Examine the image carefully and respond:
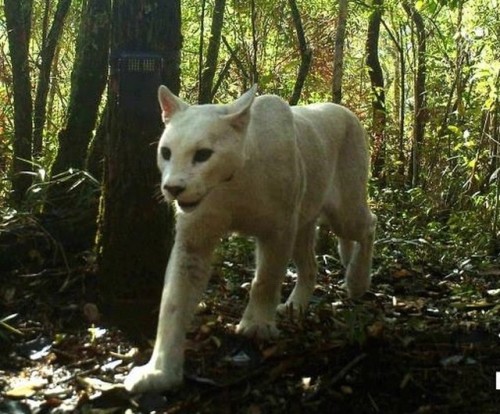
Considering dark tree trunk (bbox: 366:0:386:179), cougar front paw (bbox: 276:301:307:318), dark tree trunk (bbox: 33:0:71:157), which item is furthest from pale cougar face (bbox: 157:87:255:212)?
dark tree trunk (bbox: 366:0:386:179)

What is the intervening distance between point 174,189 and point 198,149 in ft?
0.81

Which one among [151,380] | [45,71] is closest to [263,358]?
[151,380]

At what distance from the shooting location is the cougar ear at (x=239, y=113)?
3.77 metres

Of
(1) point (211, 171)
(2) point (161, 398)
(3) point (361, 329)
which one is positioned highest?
(1) point (211, 171)

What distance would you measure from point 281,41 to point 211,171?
28.5 feet

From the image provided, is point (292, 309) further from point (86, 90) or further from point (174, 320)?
point (86, 90)

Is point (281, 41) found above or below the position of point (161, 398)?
above

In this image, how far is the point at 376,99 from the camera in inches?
481

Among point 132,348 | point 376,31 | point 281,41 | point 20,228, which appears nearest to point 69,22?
point 281,41

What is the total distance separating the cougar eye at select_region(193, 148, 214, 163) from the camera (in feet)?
11.8

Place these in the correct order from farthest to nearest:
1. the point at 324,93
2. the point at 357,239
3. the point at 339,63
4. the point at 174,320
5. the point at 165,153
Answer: the point at 324,93, the point at 339,63, the point at 357,239, the point at 174,320, the point at 165,153

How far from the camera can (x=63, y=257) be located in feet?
17.3

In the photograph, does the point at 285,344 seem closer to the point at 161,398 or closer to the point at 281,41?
the point at 161,398

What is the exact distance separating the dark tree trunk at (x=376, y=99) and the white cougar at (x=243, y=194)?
7065 millimetres
